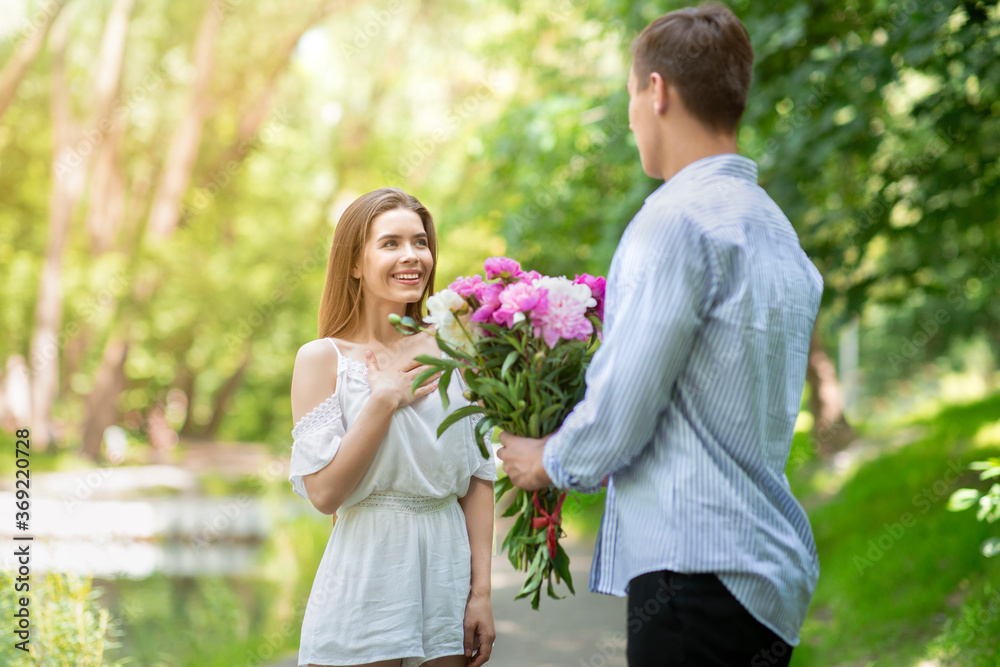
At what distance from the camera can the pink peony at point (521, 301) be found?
2.06m

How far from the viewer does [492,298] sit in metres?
2.17

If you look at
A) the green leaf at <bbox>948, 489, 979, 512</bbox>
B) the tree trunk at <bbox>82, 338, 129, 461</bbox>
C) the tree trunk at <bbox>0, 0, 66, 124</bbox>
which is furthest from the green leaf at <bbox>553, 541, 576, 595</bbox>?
the tree trunk at <bbox>82, 338, 129, 461</bbox>

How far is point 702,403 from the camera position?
5.74 feet

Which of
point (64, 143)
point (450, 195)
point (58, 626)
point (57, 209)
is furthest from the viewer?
point (57, 209)

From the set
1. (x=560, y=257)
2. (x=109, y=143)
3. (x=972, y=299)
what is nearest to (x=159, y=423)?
(x=109, y=143)

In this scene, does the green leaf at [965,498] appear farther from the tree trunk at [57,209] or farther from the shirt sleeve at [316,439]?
the tree trunk at [57,209]

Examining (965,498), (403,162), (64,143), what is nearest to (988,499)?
(965,498)

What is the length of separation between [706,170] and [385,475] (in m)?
1.16

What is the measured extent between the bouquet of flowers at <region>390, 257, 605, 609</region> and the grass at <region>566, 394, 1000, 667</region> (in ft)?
3.05

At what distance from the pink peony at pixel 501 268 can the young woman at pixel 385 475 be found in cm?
34

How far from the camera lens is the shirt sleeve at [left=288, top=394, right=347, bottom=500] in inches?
90.3

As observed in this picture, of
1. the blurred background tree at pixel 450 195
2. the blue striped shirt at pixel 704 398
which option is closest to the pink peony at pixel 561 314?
the blue striped shirt at pixel 704 398

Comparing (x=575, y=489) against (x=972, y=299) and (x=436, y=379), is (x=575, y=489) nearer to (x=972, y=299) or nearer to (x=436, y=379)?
(x=436, y=379)

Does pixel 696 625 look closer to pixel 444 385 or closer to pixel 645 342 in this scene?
pixel 645 342
